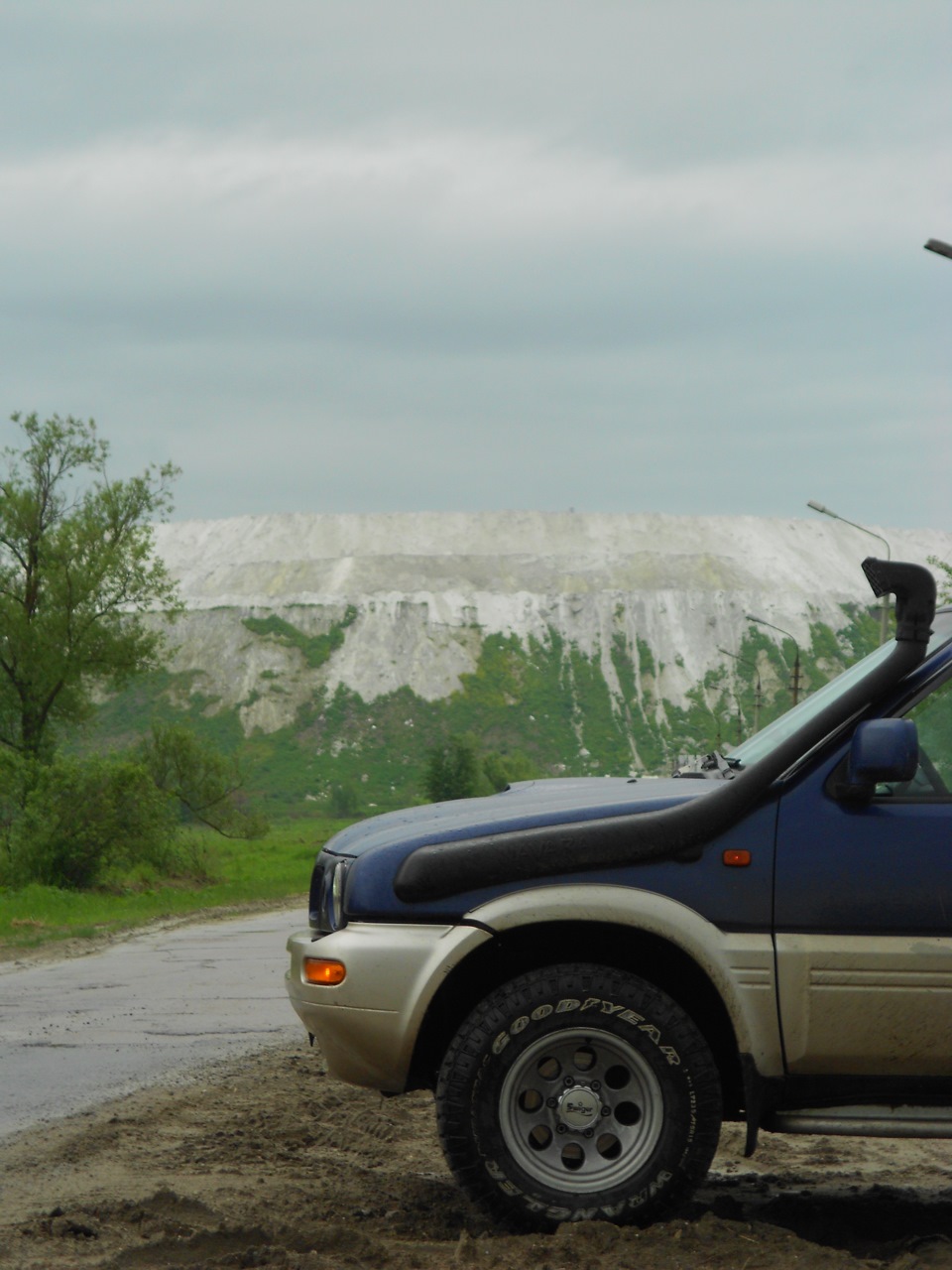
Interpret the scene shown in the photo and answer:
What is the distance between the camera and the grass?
2189 cm

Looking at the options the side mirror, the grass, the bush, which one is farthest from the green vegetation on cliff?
the side mirror

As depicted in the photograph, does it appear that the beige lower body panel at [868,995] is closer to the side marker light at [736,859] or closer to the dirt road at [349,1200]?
the side marker light at [736,859]

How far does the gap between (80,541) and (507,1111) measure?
33302mm

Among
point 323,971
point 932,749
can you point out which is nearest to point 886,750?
point 932,749

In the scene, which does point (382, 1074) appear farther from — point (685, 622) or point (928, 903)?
point (685, 622)

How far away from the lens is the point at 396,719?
13000 cm

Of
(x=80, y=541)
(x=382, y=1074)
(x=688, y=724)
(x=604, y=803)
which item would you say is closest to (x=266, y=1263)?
(x=382, y=1074)

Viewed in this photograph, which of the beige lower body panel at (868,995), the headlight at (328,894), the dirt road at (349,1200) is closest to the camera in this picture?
the dirt road at (349,1200)

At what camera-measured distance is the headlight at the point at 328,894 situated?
5262mm

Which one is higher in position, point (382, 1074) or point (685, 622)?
point (685, 622)

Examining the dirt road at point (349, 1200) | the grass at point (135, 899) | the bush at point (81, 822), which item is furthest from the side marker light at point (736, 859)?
the bush at point (81, 822)

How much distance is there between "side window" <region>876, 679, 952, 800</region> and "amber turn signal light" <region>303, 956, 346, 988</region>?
6.04 ft

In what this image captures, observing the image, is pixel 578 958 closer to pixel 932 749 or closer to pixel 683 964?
pixel 683 964

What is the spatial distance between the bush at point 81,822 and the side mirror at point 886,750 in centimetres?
2864
